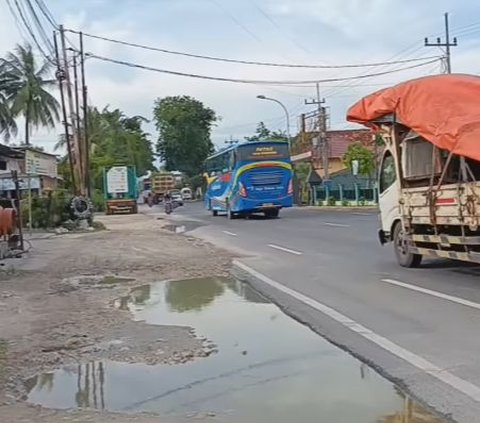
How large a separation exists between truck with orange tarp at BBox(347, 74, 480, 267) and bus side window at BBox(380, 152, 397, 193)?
0.8 inches

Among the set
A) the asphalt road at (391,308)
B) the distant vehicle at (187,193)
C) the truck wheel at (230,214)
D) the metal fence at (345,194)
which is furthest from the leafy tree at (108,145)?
the asphalt road at (391,308)

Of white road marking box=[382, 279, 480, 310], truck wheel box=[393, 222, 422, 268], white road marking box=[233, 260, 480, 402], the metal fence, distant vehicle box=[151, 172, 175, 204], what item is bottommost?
white road marking box=[233, 260, 480, 402]

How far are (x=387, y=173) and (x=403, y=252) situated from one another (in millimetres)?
1753

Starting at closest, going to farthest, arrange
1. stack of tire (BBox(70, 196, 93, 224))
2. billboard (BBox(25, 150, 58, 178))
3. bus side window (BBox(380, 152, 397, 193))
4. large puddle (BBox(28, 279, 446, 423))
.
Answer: large puddle (BBox(28, 279, 446, 423))
bus side window (BBox(380, 152, 397, 193))
billboard (BBox(25, 150, 58, 178))
stack of tire (BBox(70, 196, 93, 224))

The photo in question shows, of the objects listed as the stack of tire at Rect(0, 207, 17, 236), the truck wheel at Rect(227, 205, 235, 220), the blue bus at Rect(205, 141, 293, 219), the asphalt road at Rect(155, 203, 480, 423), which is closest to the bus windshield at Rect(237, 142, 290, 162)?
the blue bus at Rect(205, 141, 293, 219)

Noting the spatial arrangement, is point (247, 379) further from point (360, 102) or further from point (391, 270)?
point (360, 102)

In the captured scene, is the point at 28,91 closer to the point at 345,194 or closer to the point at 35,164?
the point at 345,194

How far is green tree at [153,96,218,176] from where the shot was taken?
4107 inches

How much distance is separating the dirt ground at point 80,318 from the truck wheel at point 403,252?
3.36m

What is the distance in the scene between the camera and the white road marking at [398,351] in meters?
6.55

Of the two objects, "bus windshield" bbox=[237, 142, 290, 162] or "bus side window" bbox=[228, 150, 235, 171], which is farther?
"bus side window" bbox=[228, 150, 235, 171]

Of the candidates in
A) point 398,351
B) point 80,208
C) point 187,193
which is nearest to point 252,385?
point 398,351

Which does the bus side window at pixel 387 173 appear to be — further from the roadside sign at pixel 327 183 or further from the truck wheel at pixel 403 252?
the roadside sign at pixel 327 183

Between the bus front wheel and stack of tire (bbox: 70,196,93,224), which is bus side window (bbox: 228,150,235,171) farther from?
stack of tire (bbox: 70,196,93,224)
